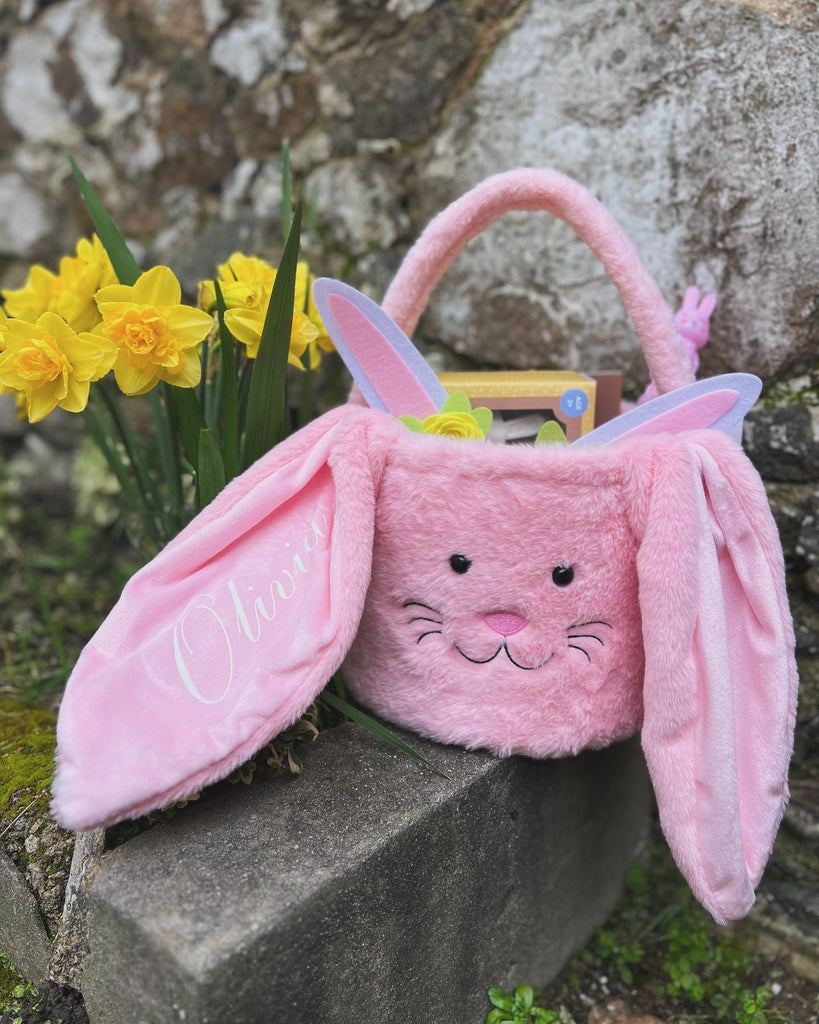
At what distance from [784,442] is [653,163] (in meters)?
0.42

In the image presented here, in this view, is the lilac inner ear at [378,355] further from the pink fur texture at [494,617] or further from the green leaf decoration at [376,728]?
the green leaf decoration at [376,728]

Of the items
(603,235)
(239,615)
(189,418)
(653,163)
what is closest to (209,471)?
(189,418)

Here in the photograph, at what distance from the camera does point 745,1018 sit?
104cm

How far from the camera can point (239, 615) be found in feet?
2.77

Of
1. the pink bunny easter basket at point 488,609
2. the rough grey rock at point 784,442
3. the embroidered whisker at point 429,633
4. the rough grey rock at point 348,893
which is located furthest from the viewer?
the rough grey rock at point 784,442

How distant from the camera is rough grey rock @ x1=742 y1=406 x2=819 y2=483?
3.65ft

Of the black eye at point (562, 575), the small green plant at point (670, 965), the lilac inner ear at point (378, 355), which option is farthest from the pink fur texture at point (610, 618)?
the small green plant at point (670, 965)

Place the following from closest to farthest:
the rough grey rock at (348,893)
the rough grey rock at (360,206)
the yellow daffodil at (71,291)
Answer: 1. the rough grey rock at (348,893)
2. the yellow daffodil at (71,291)
3. the rough grey rock at (360,206)

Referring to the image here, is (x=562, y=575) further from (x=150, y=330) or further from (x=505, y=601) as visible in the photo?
(x=150, y=330)

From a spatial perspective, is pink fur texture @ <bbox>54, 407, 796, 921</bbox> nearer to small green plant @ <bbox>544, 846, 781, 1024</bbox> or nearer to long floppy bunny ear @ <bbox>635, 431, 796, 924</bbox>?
long floppy bunny ear @ <bbox>635, 431, 796, 924</bbox>

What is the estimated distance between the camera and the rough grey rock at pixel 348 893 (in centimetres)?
70

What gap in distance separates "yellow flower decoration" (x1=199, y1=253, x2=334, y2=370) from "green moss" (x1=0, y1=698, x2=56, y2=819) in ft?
1.76

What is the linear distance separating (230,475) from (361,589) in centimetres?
29

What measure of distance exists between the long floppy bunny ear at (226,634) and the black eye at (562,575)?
0.19m
